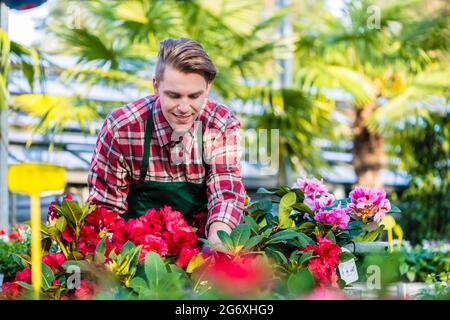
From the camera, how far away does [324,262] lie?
1.76m

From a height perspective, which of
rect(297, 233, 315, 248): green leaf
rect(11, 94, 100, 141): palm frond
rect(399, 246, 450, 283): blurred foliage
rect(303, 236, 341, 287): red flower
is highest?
rect(11, 94, 100, 141): palm frond

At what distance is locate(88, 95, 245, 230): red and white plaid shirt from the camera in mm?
2219

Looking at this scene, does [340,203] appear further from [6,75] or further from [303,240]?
[6,75]

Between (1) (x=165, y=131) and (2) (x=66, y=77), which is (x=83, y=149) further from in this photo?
(1) (x=165, y=131)

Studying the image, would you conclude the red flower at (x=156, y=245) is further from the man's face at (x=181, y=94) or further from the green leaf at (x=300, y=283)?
the green leaf at (x=300, y=283)

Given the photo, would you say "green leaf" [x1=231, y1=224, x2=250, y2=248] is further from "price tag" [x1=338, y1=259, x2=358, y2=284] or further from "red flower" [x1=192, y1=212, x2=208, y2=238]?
"red flower" [x1=192, y1=212, x2=208, y2=238]

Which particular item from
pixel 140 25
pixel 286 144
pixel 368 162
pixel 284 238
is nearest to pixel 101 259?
pixel 284 238

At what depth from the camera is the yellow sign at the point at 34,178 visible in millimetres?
793

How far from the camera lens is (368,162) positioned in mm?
8836

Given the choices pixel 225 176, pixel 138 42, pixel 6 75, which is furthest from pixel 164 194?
pixel 138 42

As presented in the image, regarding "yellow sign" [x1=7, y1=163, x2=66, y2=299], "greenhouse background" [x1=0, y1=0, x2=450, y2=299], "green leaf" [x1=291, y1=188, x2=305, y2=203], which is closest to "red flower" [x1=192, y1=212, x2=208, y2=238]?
"green leaf" [x1=291, y1=188, x2=305, y2=203]

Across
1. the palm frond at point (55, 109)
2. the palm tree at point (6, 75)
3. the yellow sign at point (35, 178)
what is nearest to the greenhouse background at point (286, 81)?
the palm frond at point (55, 109)

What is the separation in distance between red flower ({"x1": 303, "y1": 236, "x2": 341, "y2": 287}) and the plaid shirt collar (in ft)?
1.73

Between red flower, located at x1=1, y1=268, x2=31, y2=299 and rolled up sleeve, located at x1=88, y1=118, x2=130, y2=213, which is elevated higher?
rolled up sleeve, located at x1=88, y1=118, x2=130, y2=213
